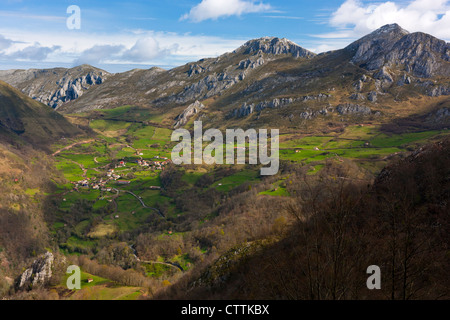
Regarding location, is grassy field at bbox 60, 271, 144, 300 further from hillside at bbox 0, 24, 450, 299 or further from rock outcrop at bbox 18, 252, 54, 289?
rock outcrop at bbox 18, 252, 54, 289

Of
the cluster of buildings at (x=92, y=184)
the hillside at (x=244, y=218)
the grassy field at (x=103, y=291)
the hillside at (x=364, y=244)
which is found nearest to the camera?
the hillside at (x=244, y=218)

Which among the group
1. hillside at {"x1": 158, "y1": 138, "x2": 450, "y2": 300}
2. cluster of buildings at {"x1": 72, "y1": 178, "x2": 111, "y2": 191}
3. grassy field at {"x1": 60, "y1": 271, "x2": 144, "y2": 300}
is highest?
hillside at {"x1": 158, "y1": 138, "x2": 450, "y2": 300}

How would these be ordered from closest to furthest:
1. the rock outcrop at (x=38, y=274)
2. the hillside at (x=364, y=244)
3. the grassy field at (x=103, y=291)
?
the hillside at (x=364, y=244)
the grassy field at (x=103, y=291)
the rock outcrop at (x=38, y=274)

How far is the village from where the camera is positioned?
138875mm

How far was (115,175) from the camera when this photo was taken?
510 feet

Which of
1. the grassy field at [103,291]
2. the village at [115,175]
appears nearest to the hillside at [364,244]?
the grassy field at [103,291]

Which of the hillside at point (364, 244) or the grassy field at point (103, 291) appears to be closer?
the hillside at point (364, 244)

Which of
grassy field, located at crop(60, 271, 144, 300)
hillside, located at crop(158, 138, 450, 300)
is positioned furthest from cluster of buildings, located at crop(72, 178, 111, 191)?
hillside, located at crop(158, 138, 450, 300)

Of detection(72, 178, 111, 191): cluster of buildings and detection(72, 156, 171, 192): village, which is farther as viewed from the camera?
detection(72, 156, 171, 192): village

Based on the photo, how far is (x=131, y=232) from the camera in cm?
10050

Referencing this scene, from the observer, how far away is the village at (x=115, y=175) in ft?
456

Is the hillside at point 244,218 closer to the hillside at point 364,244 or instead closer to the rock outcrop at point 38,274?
the hillside at point 364,244
